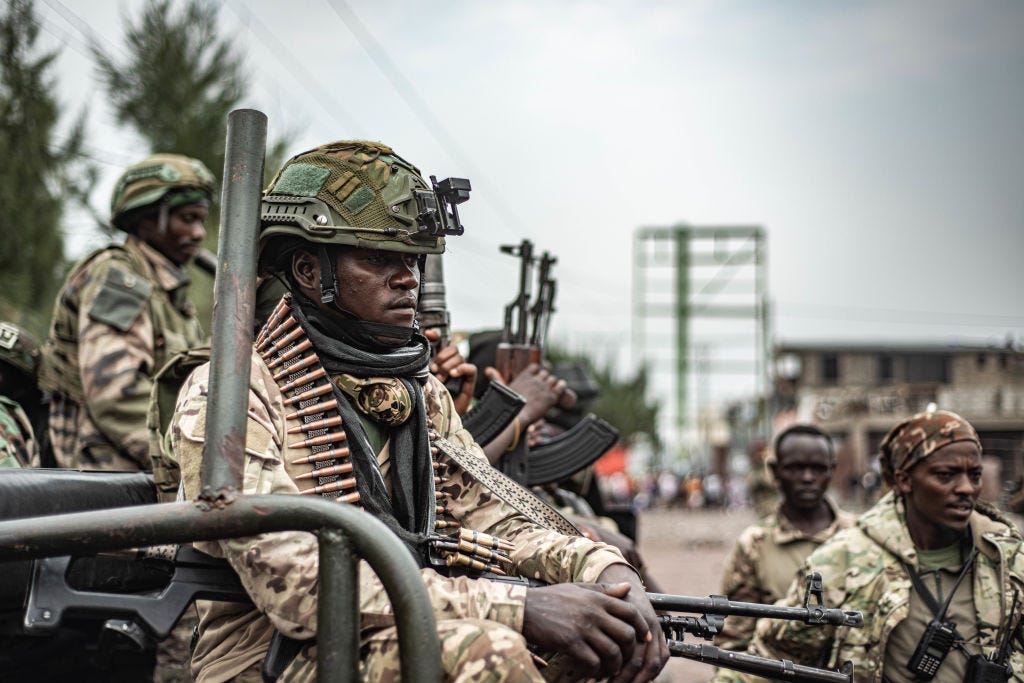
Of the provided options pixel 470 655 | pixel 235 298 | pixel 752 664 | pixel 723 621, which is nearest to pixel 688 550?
pixel 752 664

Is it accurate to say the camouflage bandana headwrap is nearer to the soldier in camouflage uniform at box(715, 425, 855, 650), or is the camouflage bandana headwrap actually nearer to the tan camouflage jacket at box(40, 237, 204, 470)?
the soldier in camouflage uniform at box(715, 425, 855, 650)

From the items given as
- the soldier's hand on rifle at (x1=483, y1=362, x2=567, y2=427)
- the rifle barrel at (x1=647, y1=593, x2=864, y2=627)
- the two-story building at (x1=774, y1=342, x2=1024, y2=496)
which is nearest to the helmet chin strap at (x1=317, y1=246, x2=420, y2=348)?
the rifle barrel at (x1=647, y1=593, x2=864, y2=627)

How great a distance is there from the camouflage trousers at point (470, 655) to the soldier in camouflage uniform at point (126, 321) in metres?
2.38

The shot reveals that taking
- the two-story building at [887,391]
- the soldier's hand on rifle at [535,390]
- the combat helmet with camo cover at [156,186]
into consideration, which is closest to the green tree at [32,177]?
the combat helmet with camo cover at [156,186]

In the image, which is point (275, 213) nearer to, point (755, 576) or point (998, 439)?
point (755, 576)

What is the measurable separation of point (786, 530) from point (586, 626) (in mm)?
4365

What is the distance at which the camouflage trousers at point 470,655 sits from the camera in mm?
2412

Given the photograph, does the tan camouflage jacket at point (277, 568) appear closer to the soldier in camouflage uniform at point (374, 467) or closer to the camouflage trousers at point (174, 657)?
the soldier in camouflage uniform at point (374, 467)

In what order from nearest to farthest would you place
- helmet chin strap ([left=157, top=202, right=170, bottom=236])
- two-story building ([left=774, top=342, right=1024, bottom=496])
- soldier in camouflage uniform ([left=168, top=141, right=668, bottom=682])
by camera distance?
soldier in camouflage uniform ([left=168, top=141, right=668, bottom=682])
helmet chin strap ([left=157, top=202, right=170, bottom=236])
two-story building ([left=774, top=342, right=1024, bottom=496])

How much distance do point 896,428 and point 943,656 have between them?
1.21m

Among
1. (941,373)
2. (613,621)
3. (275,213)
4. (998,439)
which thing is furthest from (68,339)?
(941,373)

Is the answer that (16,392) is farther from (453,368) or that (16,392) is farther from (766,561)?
(766,561)

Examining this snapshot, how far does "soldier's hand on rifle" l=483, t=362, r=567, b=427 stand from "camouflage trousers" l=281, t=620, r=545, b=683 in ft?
8.94

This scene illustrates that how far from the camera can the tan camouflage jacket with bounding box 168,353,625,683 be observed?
8.21ft
